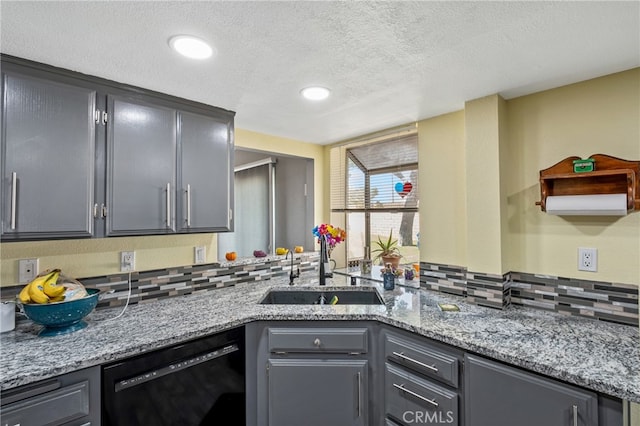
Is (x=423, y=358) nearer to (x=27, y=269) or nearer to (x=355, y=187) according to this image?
(x=355, y=187)

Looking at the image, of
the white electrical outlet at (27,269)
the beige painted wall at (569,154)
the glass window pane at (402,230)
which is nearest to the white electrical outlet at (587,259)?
the beige painted wall at (569,154)

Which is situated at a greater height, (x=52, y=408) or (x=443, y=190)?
(x=443, y=190)

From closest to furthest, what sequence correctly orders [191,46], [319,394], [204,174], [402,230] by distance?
[191,46], [319,394], [204,174], [402,230]

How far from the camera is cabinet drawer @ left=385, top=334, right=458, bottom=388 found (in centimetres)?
142

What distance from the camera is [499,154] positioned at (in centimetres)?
183

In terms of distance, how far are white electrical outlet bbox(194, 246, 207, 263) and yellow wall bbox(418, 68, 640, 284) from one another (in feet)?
5.52

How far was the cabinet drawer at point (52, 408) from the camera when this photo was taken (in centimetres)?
107

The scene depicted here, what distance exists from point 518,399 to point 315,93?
5.81 feet

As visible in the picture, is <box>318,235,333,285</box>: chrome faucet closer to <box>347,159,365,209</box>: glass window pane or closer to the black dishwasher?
<box>347,159,365,209</box>: glass window pane

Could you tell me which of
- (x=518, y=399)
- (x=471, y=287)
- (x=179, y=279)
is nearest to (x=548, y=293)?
(x=471, y=287)

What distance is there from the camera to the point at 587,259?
164cm

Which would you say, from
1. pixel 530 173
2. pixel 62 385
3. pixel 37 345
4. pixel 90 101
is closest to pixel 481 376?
pixel 530 173

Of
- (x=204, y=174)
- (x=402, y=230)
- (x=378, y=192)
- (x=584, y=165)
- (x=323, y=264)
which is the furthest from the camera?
(x=378, y=192)

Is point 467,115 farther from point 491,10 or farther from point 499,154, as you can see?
point 491,10
